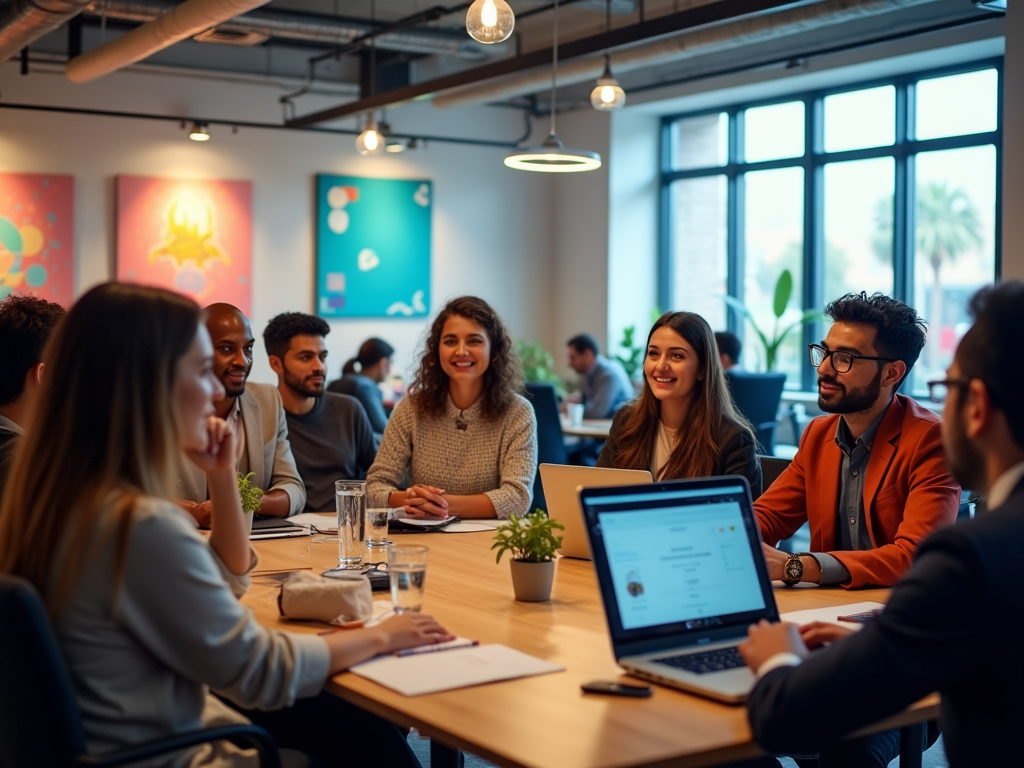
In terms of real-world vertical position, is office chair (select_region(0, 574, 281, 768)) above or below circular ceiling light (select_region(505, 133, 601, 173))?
below

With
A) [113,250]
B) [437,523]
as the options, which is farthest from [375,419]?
[113,250]

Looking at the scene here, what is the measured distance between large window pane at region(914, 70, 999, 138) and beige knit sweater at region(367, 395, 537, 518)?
16.2 feet

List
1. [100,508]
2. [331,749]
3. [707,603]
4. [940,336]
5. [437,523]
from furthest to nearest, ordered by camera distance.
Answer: [940,336] → [437,523] → [331,749] → [707,603] → [100,508]

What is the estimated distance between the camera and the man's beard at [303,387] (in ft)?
12.9

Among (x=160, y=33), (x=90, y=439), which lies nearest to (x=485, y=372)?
(x=90, y=439)

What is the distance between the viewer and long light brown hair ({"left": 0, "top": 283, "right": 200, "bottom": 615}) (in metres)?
1.53

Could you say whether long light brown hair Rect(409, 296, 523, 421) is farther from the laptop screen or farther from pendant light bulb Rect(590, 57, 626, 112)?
pendant light bulb Rect(590, 57, 626, 112)

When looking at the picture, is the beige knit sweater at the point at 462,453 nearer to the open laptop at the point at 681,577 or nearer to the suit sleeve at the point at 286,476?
the suit sleeve at the point at 286,476

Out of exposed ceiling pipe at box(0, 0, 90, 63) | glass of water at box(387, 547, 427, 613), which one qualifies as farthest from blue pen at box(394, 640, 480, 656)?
exposed ceiling pipe at box(0, 0, 90, 63)

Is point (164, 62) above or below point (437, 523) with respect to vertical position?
Answer: above

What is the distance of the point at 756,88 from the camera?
8109 millimetres

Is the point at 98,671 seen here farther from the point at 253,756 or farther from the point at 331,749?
the point at 331,749

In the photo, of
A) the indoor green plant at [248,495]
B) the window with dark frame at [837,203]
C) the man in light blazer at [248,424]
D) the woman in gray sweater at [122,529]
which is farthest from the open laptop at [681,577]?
the window with dark frame at [837,203]

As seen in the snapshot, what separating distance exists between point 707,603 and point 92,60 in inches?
238
